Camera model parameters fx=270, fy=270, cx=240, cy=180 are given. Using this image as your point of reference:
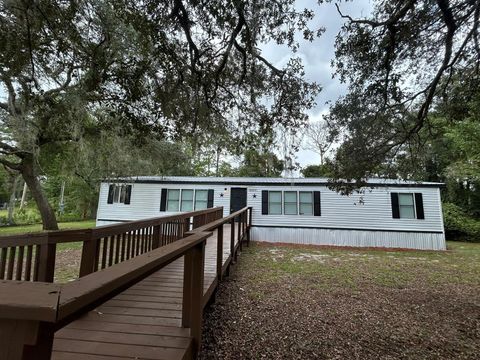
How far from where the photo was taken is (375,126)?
5.63 metres

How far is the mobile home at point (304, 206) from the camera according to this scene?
11609mm

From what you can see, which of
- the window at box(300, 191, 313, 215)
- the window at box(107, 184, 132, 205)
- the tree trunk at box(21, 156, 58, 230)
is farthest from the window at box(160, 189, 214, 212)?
the tree trunk at box(21, 156, 58, 230)

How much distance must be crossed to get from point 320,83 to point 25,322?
5572 mm

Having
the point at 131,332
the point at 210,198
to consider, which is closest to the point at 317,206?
the point at 210,198

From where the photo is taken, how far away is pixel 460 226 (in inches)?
628

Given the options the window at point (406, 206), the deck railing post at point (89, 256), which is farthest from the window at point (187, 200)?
the deck railing post at point (89, 256)

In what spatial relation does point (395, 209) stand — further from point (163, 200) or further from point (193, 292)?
point (193, 292)

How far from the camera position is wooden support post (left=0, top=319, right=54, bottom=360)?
64cm

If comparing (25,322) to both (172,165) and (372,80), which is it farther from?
(172,165)

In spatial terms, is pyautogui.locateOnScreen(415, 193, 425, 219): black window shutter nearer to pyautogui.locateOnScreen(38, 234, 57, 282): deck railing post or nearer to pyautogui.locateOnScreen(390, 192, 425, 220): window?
pyautogui.locateOnScreen(390, 192, 425, 220): window

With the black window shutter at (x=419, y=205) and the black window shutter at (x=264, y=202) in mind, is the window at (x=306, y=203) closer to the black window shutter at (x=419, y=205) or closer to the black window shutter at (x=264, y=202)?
the black window shutter at (x=264, y=202)

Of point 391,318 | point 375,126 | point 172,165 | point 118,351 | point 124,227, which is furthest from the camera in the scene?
point 172,165

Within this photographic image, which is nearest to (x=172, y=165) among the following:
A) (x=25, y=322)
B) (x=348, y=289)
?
(x=348, y=289)

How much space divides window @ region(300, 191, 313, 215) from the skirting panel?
0.82 meters
